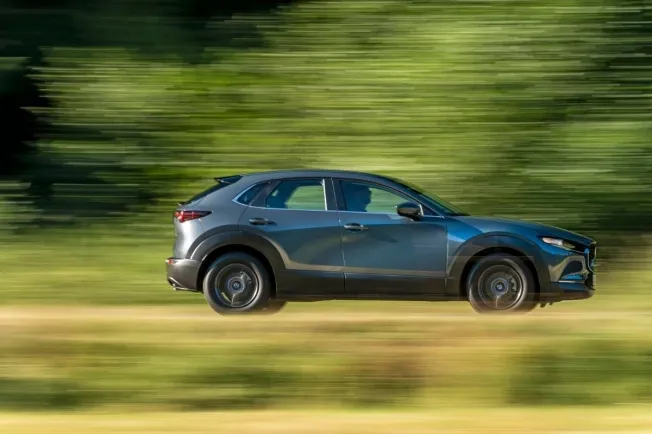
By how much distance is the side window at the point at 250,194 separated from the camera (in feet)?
31.9

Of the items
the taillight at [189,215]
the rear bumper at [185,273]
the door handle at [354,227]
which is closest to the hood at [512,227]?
the door handle at [354,227]

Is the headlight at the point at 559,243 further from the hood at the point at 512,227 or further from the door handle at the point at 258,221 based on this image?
the door handle at the point at 258,221

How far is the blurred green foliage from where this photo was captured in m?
12.7

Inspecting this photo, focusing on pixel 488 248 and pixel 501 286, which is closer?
pixel 488 248

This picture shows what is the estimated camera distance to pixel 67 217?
13562 millimetres

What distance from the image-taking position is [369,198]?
975cm

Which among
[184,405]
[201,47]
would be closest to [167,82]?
[201,47]

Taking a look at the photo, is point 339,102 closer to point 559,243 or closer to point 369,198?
point 369,198

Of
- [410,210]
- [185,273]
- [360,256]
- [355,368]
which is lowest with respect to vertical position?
[355,368]

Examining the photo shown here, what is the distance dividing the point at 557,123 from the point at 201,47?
4542 mm

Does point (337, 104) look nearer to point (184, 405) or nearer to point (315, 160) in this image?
point (315, 160)

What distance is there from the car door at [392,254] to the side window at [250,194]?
0.73m

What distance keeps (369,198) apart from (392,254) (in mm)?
550

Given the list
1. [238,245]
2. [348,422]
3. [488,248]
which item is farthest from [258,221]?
[348,422]
